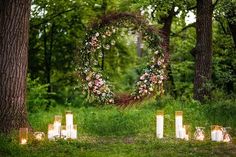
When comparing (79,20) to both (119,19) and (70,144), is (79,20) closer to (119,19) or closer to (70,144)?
(119,19)

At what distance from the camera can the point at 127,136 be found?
1266cm

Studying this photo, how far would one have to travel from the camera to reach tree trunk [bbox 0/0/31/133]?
1195 centimetres

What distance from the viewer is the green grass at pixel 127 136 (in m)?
10.2

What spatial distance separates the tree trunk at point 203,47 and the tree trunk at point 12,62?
675cm

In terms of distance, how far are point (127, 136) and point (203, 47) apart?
561 centimetres

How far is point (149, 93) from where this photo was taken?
1412 centimetres

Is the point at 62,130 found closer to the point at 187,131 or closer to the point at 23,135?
the point at 23,135

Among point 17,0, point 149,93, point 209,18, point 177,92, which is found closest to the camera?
point 17,0

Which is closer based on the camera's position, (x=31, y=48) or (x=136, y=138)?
(x=136, y=138)

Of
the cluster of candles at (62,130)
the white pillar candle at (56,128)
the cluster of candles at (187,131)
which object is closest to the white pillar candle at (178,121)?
the cluster of candles at (187,131)

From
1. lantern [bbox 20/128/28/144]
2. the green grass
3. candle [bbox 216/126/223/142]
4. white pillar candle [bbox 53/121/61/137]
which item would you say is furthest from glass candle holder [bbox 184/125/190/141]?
lantern [bbox 20/128/28/144]

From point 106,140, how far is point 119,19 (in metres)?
3.77

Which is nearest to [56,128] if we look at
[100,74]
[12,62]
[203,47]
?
[12,62]

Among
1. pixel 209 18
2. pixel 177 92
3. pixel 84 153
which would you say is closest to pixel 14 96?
pixel 84 153
